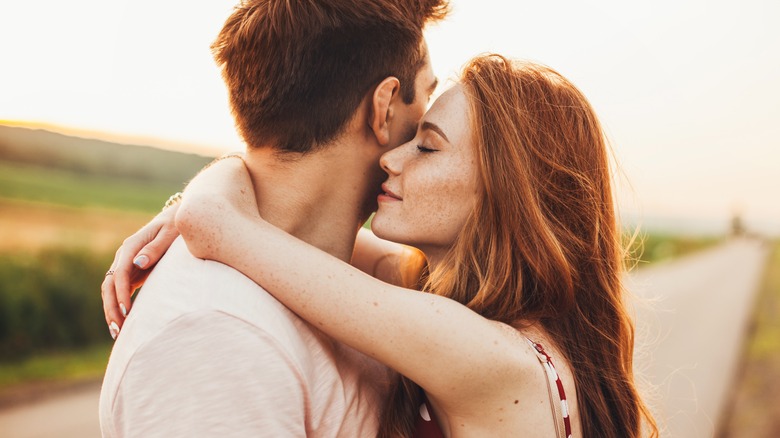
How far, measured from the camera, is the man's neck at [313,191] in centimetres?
232

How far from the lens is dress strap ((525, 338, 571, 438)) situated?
204 cm

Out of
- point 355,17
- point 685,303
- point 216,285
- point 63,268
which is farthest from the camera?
point 685,303

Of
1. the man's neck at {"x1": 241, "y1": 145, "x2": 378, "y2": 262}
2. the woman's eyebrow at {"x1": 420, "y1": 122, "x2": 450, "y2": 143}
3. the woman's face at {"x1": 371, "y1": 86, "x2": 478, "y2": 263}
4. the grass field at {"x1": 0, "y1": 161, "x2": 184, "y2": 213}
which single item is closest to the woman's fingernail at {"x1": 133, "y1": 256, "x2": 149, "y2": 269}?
the man's neck at {"x1": 241, "y1": 145, "x2": 378, "y2": 262}

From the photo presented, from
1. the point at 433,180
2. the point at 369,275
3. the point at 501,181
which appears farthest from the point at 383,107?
the point at 369,275

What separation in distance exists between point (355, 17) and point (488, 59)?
578 mm

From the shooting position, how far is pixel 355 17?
2240mm

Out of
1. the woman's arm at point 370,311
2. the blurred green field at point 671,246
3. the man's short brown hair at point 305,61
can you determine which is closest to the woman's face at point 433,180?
the man's short brown hair at point 305,61

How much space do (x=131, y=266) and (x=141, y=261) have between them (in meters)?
0.10

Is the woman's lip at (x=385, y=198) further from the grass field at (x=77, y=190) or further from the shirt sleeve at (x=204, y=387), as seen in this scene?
the grass field at (x=77, y=190)

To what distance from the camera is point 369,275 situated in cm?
234

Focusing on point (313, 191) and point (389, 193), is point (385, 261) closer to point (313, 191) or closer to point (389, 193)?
point (389, 193)

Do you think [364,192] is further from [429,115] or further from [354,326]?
[354,326]

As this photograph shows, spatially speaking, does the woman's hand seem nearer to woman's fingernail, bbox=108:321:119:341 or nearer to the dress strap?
woman's fingernail, bbox=108:321:119:341

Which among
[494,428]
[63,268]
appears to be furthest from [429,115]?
[63,268]
